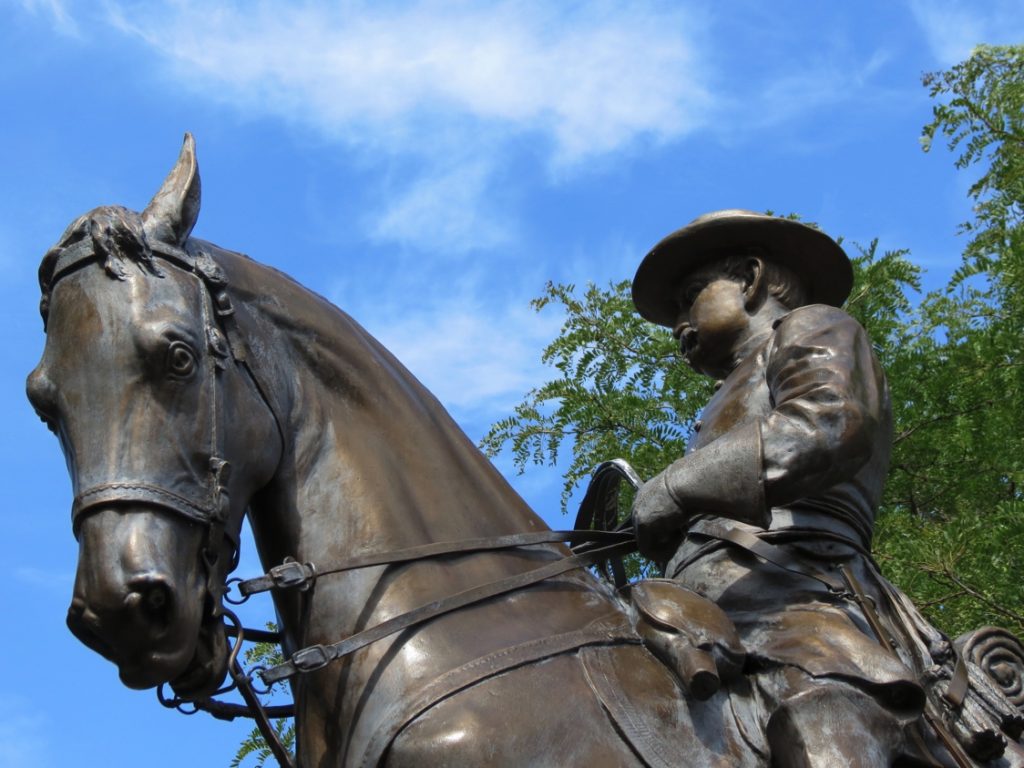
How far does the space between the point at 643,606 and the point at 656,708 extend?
14.6 inches

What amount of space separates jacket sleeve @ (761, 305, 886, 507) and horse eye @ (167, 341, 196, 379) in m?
1.75

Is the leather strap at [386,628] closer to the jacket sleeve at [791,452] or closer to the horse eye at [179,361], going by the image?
the jacket sleeve at [791,452]

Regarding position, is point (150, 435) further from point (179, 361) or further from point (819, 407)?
point (819, 407)

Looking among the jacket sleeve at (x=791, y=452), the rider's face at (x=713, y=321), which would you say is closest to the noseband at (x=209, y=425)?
the jacket sleeve at (x=791, y=452)

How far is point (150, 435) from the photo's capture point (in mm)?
4000

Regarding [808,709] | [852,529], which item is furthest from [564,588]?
[852,529]

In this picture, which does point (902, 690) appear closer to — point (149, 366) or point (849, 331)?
point (849, 331)

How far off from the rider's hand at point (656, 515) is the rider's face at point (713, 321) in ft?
3.72

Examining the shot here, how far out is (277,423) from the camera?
4.30 m

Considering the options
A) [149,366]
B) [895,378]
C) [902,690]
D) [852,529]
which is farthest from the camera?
[895,378]

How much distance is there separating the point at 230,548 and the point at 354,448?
46 cm

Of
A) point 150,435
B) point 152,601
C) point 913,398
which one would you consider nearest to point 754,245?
point 150,435

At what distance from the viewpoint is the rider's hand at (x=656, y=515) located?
4789 mm

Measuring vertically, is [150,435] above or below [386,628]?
above
